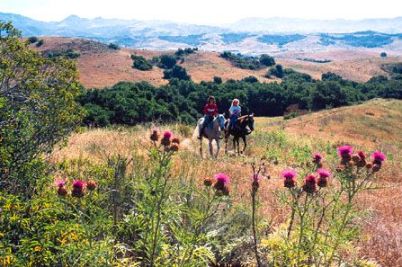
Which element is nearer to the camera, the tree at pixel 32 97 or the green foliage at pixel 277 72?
the tree at pixel 32 97

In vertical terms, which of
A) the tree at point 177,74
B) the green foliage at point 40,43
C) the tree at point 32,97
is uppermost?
the tree at point 32,97

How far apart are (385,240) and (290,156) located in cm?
1093

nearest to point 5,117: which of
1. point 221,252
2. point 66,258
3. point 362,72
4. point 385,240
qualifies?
point 66,258

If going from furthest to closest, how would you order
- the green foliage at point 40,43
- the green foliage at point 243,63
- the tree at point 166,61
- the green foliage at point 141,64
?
the green foliage at point 40,43 → the green foliage at point 243,63 → the tree at point 166,61 → the green foliage at point 141,64

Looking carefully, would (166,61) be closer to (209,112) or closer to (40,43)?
(40,43)

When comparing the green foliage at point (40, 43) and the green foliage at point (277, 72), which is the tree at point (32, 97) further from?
the green foliage at point (40, 43)

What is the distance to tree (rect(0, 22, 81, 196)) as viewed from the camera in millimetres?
6469

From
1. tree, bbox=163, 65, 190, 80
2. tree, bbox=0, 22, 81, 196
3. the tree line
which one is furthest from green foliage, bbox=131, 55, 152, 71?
tree, bbox=0, 22, 81, 196

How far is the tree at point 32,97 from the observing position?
6469 mm

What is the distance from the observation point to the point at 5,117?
6535mm

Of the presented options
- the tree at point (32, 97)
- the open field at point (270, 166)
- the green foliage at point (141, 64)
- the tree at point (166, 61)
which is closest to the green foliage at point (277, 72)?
the tree at point (166, 61)

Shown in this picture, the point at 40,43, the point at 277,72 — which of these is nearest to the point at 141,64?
the point at 40,43

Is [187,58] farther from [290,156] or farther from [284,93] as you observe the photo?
[290,156]

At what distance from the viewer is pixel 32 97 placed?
784 centimetres
